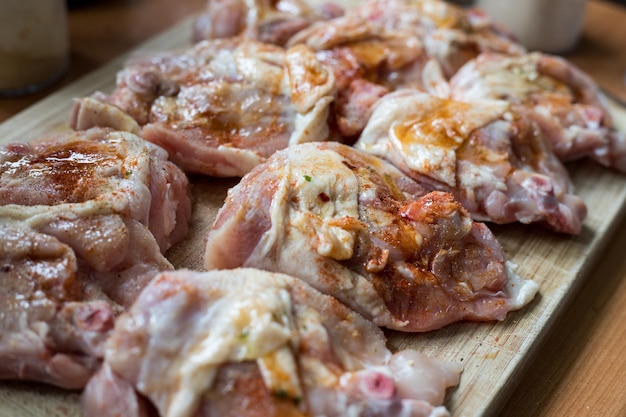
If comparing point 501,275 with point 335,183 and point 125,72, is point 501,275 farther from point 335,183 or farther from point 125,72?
point 125,72

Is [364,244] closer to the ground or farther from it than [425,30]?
closer to the ground

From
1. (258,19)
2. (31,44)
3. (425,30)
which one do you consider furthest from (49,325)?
(425,30)

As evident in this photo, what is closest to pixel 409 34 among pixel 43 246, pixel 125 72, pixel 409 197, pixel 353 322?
pixel 409 197

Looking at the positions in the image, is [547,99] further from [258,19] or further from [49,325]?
[49,325]

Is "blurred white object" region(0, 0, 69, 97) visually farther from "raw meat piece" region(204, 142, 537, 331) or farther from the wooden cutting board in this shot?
"raw meat piece" region(204, 142, 537, 331)

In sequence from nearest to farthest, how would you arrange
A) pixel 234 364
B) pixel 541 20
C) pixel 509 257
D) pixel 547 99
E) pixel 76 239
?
pixel 234 364 < pixel 76 239 < pixel 509 257 < pixel 547 99 < pixel 541 20

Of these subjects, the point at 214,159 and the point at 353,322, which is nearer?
the point at 353,322

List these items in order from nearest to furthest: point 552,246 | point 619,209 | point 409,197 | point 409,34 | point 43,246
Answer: point 43,246 → point 409,197 → point 552,246 → point 619,209 → point 409,34
